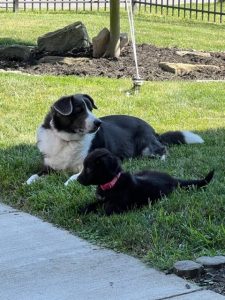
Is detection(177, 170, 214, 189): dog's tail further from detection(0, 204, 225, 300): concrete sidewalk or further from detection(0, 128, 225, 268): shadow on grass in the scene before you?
detection(0, 204, 225, 300): concrete sidewalk

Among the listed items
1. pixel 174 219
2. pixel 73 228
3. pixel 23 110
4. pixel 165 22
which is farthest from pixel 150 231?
pixel 165 22

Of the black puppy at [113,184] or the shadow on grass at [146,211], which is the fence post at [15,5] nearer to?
the shadow on grass at [146,211]

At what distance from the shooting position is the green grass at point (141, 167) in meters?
6.02

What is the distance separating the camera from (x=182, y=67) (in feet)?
47.1

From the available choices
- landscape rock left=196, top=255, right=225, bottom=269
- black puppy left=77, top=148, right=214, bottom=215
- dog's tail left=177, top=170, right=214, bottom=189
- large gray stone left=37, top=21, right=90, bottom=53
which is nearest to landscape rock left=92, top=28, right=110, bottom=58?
large gray stone left=37, top=21, right=90, bottom=53

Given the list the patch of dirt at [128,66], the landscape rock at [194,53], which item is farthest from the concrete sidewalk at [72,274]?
the landscape rock at [194,53]

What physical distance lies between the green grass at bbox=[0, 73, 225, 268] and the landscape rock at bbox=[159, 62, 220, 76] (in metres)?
1.12

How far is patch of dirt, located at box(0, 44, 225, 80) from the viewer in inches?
547

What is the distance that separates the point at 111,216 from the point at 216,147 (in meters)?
3.04

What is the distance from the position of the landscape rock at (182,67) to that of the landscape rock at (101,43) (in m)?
1.26

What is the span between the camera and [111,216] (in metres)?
6.57

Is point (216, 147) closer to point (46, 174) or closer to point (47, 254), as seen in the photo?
point (46, 174)

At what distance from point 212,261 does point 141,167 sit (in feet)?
9.35

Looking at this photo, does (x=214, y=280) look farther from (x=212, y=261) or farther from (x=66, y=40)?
(x=66, y=40)
